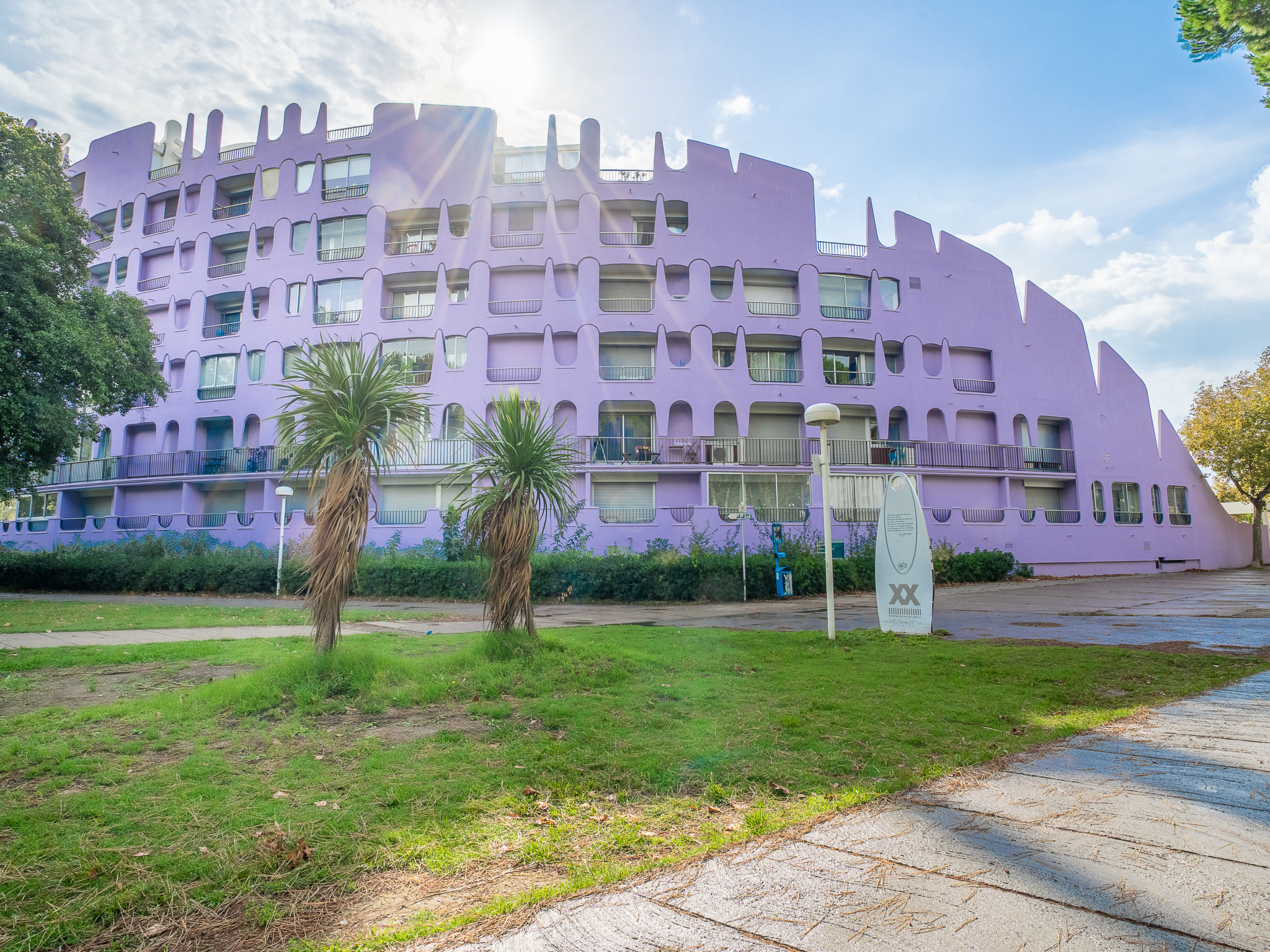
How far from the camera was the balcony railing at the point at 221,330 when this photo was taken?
118ft

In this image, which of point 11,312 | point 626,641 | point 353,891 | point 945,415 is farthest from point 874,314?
point 353,891

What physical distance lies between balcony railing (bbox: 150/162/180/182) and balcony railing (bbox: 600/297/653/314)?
A: 26.6 metres

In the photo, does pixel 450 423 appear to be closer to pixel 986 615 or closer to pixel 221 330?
pixel 221 330

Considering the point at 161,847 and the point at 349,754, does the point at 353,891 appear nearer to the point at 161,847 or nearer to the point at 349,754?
the point at 161,847

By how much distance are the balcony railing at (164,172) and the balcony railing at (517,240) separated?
20.6 meters

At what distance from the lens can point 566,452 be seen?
8539mm

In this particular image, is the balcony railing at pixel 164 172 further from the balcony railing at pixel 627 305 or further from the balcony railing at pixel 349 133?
the balcony railing at pixel 627 305

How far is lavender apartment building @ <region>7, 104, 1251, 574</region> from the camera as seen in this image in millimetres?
31406

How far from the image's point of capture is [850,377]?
33.8 meters

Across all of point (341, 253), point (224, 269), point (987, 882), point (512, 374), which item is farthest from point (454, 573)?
point (224, 269)

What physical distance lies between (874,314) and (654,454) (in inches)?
521

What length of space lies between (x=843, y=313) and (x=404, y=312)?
21.6m

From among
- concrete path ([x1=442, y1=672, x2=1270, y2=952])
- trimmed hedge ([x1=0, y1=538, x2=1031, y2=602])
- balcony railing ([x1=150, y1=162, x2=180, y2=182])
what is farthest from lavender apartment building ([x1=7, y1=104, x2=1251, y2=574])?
concrete path ([x1=442, y1=672, x2=1270, y2=952])

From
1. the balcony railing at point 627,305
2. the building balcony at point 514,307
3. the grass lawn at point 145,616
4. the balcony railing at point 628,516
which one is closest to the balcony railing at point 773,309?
the balcony railing at point 627,305
